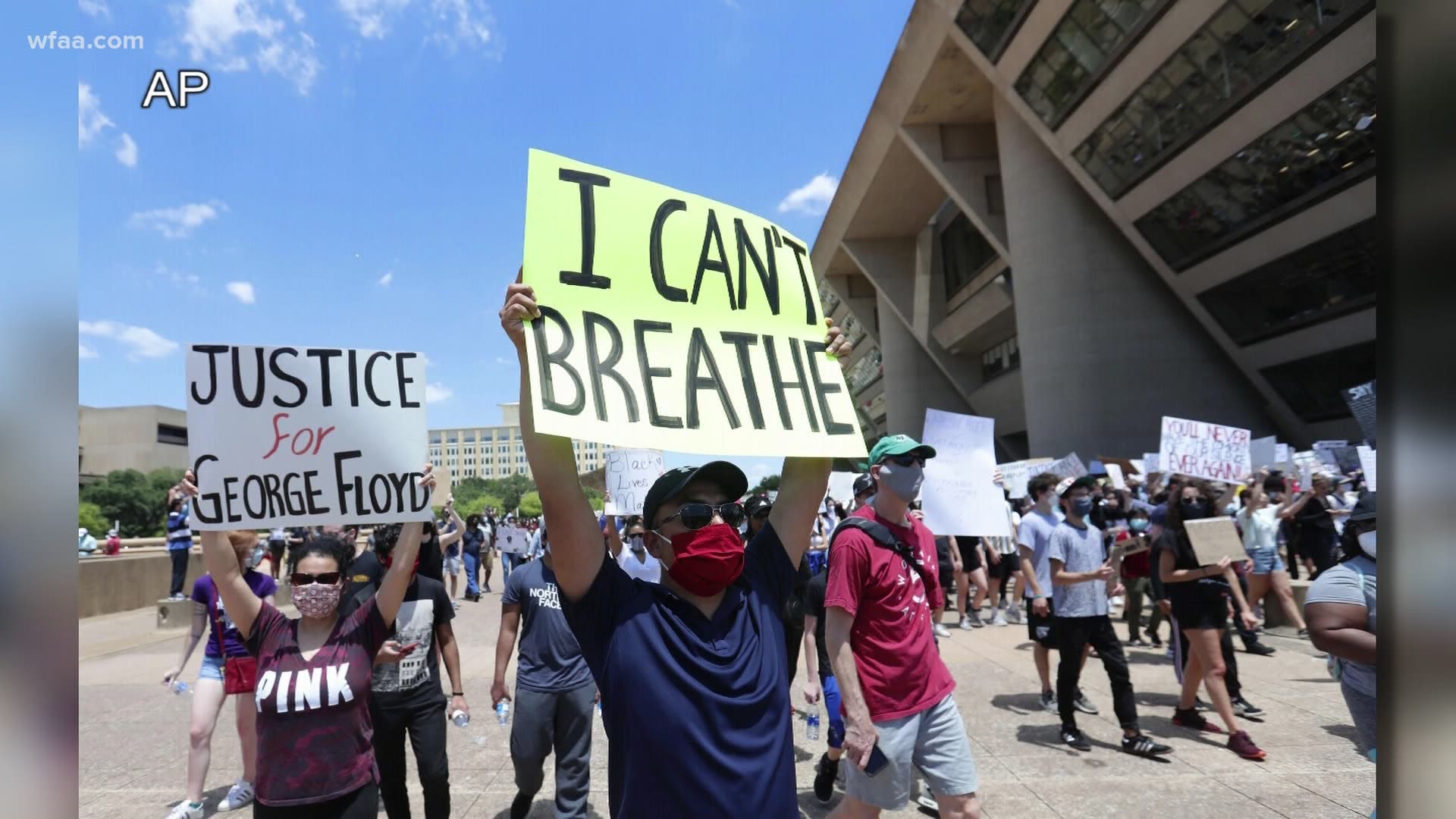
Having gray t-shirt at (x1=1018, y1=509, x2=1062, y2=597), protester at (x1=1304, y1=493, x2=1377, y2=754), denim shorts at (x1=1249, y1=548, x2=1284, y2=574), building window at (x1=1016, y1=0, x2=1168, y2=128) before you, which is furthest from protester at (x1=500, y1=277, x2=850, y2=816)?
building window at (x1=1016, y1=0, x2=1168, y2=128)

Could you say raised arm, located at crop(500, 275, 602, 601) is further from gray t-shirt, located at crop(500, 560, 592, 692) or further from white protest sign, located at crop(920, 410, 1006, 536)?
white protest sign, located at crop(920, 410, 1006, 536)

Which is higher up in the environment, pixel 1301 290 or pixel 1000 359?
pixel 1301 290

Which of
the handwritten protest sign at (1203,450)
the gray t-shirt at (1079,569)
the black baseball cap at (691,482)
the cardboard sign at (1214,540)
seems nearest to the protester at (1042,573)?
the gray t-shirt at (1079,569)

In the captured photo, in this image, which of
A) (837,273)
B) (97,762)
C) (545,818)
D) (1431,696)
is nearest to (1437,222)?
(1431,696)

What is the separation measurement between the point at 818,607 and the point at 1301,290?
27040mm

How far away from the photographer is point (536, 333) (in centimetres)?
218

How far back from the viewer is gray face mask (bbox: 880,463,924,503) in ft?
13.2

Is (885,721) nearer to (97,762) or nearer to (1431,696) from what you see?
(1431,696)

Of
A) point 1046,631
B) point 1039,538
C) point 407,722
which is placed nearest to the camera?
point 407,722

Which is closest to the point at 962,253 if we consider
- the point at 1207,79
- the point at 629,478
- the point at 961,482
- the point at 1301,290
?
the point at 1301,290

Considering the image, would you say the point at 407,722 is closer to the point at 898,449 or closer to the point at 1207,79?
the point at 898,449

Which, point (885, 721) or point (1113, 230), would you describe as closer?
point (885, 721)

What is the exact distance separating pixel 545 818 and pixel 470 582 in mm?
15096

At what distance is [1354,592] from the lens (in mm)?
2994
